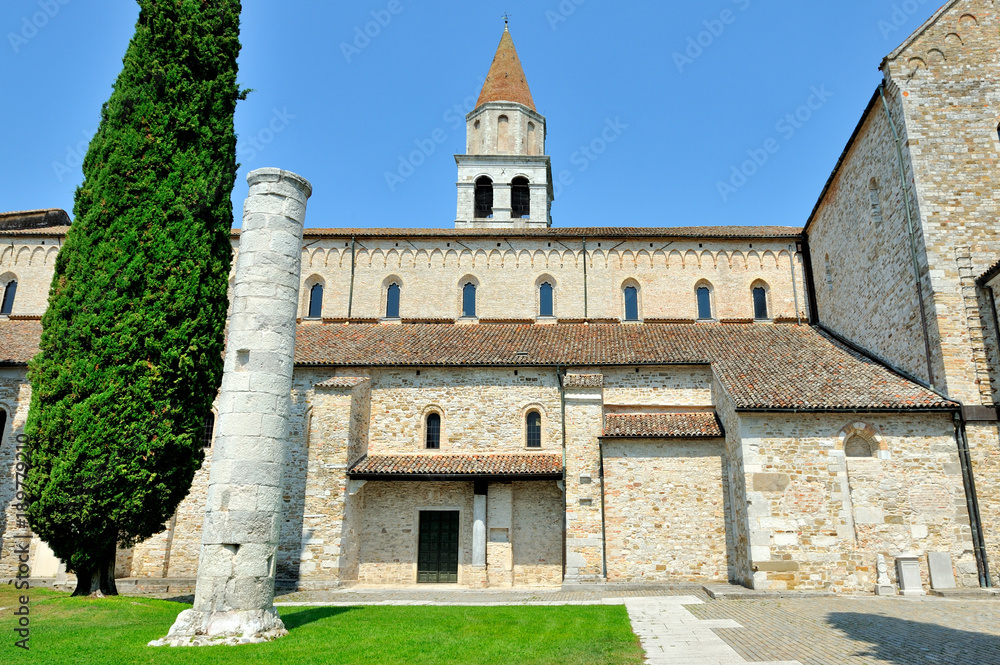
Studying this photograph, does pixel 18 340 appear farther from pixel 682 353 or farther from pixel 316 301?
pixel 682 353

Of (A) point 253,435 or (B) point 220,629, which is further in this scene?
(A) point 253,435

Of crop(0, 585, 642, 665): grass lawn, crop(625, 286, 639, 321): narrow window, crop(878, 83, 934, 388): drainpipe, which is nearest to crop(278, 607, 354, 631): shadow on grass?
crop(0, 585, 642, 665): grass lawn

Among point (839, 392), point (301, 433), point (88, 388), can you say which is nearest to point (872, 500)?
point (839, 392)

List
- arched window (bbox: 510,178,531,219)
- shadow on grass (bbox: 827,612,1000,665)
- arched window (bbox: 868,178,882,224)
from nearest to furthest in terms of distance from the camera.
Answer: shadow on grass (bbox: 827,612,1000,665)
arched window (bbox: 868,178,882,224)
arched window (bbox: 510,178,531,219)

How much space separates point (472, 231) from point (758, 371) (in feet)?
39.1

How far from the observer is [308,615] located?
12758 mm

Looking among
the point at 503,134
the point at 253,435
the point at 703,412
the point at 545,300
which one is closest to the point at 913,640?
the point at 703,412

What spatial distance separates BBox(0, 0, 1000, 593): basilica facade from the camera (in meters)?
15.5

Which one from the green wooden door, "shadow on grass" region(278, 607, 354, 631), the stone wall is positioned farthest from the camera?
the green wooden door

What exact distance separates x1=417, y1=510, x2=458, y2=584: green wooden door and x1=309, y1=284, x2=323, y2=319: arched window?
31.3 ft

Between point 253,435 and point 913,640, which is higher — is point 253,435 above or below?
above

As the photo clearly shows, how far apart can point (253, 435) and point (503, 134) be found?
2504 centimetres

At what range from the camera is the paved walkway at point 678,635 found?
28.9ft

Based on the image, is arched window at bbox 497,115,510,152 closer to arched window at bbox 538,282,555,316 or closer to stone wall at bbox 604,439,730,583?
arched window at bbox 538,282,555,316
